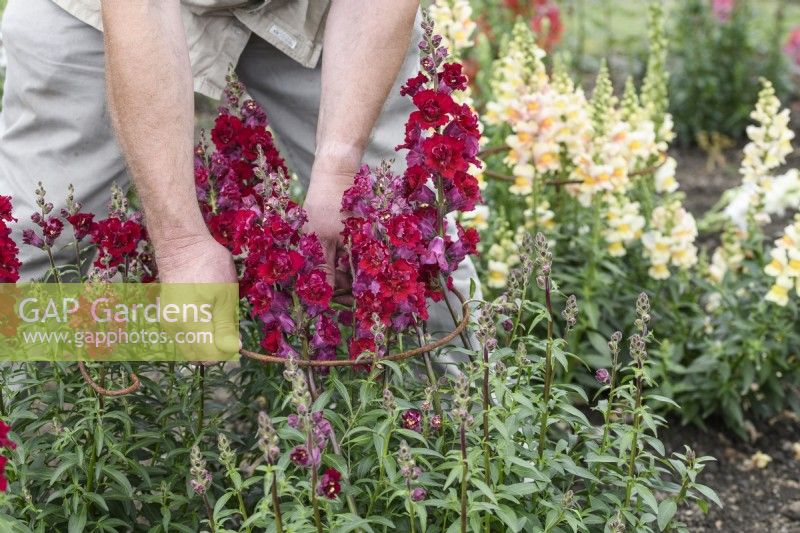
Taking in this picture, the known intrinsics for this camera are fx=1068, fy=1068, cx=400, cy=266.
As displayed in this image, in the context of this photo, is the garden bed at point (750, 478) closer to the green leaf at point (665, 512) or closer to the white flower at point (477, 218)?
the white flower at point (477, 218)

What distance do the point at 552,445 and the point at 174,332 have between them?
35.0 inches

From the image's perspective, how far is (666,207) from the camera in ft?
12.7

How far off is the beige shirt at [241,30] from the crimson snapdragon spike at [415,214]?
0.77 metres

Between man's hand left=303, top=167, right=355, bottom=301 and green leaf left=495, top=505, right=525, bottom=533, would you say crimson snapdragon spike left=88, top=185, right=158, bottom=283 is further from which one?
green leaf left=495, top=505, right=525, bottom=533

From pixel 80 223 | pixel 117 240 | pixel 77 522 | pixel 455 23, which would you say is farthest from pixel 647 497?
pixel 455 23

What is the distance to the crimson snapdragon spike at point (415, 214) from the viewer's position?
2152mm

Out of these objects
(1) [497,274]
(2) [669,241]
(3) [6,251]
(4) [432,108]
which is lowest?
(1) [497,274]

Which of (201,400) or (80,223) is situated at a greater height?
(80,223)

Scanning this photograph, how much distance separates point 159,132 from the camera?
7.82 feet

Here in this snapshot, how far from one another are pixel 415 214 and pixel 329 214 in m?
0.27

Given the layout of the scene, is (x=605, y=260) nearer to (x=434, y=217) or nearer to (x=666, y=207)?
(x=666, y=207)

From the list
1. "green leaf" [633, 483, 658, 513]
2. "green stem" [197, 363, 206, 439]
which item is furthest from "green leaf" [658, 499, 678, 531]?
"green stem" [197, 363, 206, 439]

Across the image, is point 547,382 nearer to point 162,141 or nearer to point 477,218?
point 162,141

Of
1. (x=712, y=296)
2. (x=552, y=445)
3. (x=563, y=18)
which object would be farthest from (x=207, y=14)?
(x=563, y=18)
